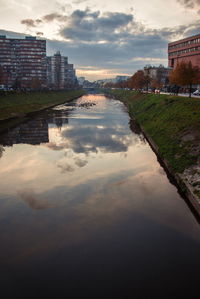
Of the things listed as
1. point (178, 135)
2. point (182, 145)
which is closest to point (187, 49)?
point (178, 135)

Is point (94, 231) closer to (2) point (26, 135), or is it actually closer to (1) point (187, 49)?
(2) point (26, 135)

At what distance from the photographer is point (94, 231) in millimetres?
13719

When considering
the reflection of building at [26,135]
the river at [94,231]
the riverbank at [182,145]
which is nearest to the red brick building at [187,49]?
the riverbank at [182,145]

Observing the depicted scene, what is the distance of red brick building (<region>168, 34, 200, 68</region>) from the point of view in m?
114

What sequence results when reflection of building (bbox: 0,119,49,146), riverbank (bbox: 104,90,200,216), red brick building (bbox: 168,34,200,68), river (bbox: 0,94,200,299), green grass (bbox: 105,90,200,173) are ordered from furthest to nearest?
red brick building (bbox: 168,34,200,68) → reflection of building (bbox: 0,119,49,146) → green grass (bbox: 105,90,200,173) → riverbank (bbox: 104,90,200,216) → river (bbox: 0,94,200,299)

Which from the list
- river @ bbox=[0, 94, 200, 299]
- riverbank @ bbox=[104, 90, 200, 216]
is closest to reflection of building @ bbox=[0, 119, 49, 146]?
river @ bbox=[0, 94, 200, 299]

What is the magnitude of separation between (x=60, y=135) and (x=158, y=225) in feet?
95.5

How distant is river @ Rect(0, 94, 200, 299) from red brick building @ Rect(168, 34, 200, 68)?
314ft

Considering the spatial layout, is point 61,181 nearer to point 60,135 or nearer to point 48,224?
point 48,224

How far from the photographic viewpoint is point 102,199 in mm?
17531

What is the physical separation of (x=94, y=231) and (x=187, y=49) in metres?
129

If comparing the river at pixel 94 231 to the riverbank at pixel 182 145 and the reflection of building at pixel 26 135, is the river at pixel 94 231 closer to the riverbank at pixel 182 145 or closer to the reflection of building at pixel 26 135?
the riverbank at pixel 182 145

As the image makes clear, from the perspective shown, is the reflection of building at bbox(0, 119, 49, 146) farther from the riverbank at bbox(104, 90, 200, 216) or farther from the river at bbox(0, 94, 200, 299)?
the riverbank at bbox(104, 90, 200, 216)

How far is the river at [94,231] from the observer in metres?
10.2
